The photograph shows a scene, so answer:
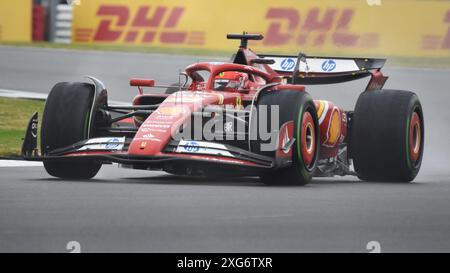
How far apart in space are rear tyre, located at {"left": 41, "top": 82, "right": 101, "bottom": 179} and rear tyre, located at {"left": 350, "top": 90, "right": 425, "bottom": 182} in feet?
9.96

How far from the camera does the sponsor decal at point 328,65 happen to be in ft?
51.8

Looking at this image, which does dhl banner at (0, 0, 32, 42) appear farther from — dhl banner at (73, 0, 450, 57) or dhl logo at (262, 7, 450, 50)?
dhl logo at (262, 7, 450, 50)

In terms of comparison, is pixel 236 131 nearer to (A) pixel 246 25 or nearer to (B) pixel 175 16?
(A) pixel 246 25

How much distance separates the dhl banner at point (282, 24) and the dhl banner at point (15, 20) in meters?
1.45

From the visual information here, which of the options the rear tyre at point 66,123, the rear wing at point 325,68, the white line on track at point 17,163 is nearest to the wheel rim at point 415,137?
the rear wing at point 325,68

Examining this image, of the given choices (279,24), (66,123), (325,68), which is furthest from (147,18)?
(66,123)

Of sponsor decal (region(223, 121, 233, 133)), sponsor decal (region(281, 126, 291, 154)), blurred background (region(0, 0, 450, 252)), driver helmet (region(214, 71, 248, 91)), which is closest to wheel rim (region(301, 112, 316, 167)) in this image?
sponsor decal (region(281, 126, 291, 154))

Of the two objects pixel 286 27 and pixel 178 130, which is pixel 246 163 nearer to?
pixel 178 130

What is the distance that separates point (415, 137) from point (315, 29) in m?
17.6

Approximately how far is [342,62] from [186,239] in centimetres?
720

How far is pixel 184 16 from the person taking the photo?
35.2 m

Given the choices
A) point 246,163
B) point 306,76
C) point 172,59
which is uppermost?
point 172,59

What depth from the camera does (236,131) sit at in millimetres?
13406
